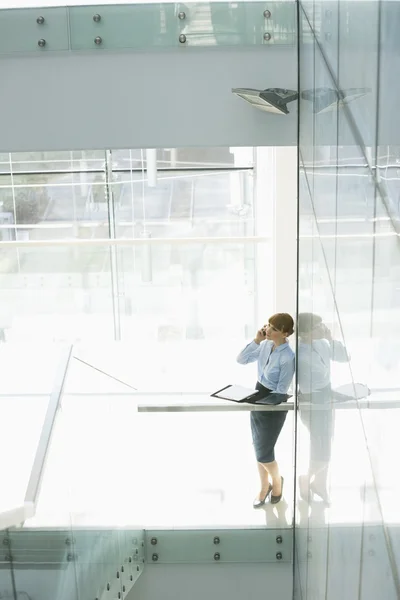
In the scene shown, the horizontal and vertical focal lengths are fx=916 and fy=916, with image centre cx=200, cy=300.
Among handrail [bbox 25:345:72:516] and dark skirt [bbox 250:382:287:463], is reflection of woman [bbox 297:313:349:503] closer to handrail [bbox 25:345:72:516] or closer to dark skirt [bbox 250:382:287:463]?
dark skirt [bbox 250:382:287:463]

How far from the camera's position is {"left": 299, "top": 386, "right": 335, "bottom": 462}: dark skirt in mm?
3898

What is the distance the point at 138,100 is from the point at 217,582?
392 cm

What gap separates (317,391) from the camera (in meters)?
4.53

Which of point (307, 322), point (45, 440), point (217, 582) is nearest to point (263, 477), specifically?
point (217, 582)

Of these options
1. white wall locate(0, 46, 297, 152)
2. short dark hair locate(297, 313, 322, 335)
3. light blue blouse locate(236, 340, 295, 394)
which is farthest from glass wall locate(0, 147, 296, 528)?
short dark hair locate(297, 313, 322, 335)

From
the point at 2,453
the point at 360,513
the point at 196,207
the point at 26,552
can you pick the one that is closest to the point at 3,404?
the point at 2,453

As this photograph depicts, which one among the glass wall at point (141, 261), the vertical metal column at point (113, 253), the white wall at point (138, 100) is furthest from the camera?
the vertical metal column at point (113, 253)

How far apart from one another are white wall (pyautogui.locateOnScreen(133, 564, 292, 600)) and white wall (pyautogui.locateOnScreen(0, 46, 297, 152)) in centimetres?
345

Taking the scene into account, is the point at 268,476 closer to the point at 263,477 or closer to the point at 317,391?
the point at 263,477

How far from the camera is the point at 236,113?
21.2 feet

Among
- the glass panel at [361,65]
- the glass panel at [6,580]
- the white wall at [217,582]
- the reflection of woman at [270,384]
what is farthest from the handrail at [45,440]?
the glass panel at [361,65]

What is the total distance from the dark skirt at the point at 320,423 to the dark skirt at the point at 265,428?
1.63 meters

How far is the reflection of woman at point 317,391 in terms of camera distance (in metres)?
3.88

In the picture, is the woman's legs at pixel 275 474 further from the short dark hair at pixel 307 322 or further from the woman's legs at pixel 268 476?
the short dark hair at pixel 307 322
